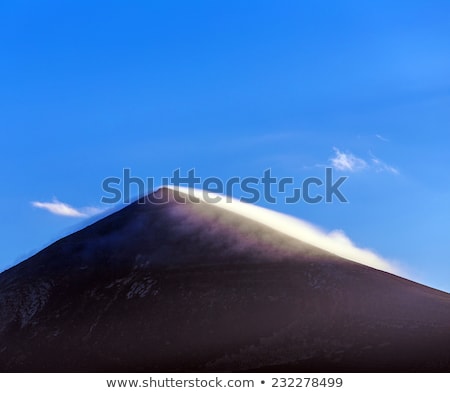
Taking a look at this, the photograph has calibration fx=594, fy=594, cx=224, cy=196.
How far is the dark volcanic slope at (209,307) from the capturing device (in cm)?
4109

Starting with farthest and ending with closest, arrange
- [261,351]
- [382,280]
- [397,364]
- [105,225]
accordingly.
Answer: [105,225]
[382,280]
[261,351]
[397,364]

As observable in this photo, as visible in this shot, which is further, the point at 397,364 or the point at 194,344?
the point at 194,344

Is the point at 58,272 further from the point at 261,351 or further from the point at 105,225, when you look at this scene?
the point at 261,351

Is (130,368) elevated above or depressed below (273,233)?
below

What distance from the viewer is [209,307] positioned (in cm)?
4778

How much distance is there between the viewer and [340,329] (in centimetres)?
4250

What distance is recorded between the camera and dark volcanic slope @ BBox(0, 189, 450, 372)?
4109 centimetres

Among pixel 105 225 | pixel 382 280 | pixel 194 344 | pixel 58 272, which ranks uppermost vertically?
pixel 105 225

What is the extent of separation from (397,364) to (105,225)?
115 ft

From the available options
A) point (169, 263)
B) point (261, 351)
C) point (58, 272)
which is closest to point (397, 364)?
point (261, 351)

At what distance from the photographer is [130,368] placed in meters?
43.8
